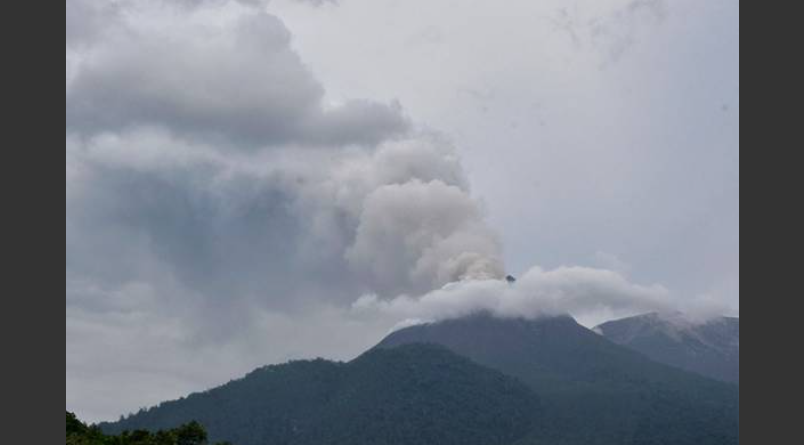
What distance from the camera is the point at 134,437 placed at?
61.0 meters

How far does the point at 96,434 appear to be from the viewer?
6041cm

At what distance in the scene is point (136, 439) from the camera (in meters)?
60.6

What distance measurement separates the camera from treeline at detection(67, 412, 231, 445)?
2200 inches

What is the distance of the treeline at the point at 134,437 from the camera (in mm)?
55875
